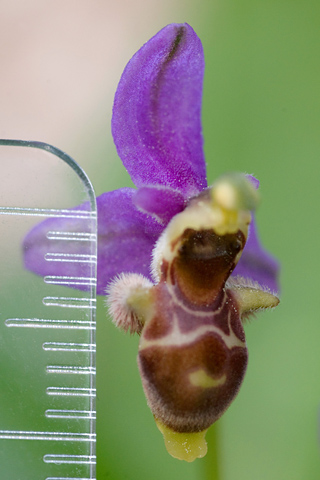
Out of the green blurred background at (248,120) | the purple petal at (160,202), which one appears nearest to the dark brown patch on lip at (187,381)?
the purple petal at (160,202)

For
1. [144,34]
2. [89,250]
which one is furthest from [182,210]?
[144,34]

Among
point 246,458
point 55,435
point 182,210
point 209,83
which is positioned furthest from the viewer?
point 209,83

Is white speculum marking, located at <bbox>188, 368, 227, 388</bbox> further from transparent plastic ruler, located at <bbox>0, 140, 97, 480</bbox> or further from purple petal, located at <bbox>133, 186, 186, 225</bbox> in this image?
purple petal, located at <bbox>133, 186, 186, 225</bbox>

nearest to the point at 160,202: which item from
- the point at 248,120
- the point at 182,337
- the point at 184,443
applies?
the point at 182,337

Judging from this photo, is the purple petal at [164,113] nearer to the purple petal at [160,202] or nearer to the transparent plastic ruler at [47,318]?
the purple petal at [160,202]

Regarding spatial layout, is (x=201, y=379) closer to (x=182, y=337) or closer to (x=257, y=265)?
(x=182, y=337)

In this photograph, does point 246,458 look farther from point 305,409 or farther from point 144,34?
point 144,34
